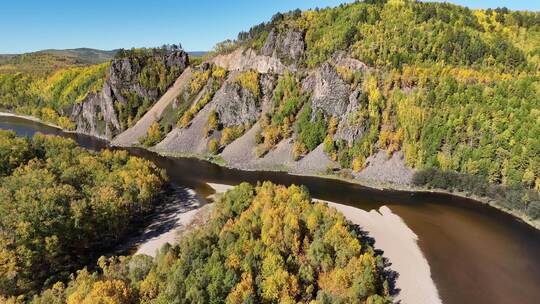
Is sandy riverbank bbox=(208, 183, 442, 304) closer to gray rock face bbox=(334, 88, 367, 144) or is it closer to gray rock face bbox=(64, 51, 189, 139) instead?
gray rock face bbox=(334, 88, 367, 144)

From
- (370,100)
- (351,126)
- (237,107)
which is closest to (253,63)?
(237,107)

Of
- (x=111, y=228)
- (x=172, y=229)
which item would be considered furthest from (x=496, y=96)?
(x=111, y=228)

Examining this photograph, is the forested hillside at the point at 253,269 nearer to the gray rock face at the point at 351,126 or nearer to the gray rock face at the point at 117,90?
the gray rock face at the point at 351,126

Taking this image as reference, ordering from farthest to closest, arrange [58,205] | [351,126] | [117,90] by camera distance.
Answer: [117,90] < [351,126] < [58,205]

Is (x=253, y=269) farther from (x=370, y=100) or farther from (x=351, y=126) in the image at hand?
(x=370, y=100)

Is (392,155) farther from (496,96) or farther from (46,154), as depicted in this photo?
(46,154)

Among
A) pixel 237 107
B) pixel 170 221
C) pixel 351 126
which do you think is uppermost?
pixel 237 107
